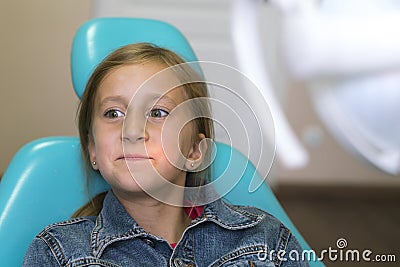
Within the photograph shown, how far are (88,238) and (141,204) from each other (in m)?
0.07

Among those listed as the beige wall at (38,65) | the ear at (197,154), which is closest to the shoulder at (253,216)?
the ear at (197,154)

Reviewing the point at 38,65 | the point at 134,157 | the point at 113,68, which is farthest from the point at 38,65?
the point at 134,157

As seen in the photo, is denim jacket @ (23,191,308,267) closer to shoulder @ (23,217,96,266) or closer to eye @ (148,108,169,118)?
shoulder @ (23,217,96,266)

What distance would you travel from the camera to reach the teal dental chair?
0.80 metres

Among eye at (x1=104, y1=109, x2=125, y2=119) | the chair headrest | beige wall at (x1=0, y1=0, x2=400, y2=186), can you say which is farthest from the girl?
beige wall at (x1=0, y1=0, x2=400, y2=186)

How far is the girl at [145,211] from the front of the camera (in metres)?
0.59

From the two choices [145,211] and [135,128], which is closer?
[135,128]

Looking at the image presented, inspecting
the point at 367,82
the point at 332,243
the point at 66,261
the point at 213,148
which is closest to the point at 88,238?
the point at 66,261

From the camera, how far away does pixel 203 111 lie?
19.6 inches

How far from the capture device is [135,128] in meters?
0.53

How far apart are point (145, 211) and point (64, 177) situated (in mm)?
179

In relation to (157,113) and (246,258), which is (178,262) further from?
(157,113)

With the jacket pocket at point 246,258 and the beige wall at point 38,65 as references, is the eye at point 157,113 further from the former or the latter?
the beige wall at point 38,65

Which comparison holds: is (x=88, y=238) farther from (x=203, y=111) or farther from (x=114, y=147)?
(x=203, y=111)
